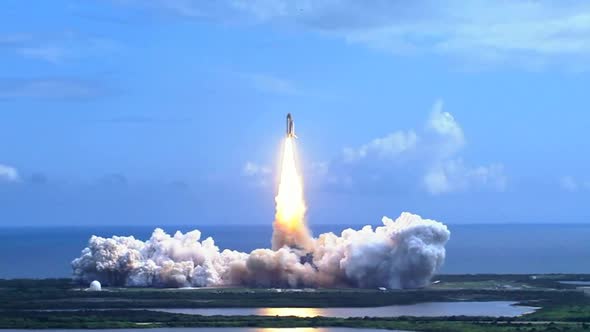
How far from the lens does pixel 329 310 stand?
90375 mm

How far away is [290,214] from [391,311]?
67.7 feet

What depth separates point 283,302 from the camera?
94750mm

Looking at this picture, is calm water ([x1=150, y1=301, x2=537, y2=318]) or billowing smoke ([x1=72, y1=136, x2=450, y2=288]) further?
billowing smoke ([x1=72, y1=136, x2=450, y2=288])

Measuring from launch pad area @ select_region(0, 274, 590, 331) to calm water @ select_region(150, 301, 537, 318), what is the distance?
1850 millimetres

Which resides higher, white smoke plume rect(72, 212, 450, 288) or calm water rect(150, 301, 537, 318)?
white smoke plume rect(72, 212, 450, 288)

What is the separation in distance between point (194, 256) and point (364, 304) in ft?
69.3

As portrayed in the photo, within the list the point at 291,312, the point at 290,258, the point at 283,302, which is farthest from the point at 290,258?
the point at 291,312

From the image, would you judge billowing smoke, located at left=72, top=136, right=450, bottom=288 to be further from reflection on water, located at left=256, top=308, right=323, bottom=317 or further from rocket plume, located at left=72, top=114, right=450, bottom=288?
reflection on water, located at left=256, top=308, right=323, bottom=317

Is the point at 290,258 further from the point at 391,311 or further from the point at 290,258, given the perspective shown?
the point at 391,311

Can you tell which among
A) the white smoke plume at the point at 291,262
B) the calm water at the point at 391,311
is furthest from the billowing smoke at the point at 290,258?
the calm water at the point at 391,311

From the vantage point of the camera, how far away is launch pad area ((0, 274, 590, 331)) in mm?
80312

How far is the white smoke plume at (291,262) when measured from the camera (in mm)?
103562

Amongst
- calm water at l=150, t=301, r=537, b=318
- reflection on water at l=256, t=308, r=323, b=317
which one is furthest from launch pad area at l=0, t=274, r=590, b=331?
reflection on water at l=256, t=308, r=323, b=317

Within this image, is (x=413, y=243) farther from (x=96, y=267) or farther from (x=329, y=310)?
(x=96, y=267)
